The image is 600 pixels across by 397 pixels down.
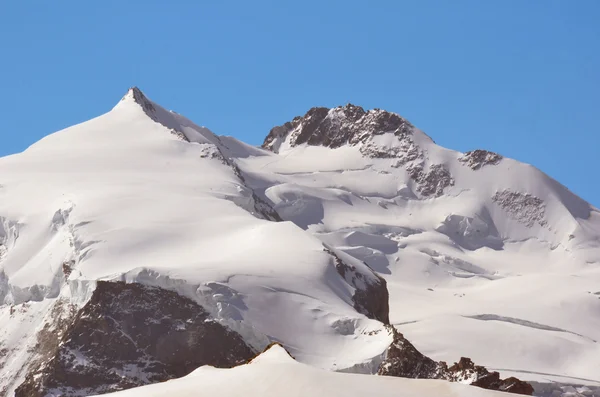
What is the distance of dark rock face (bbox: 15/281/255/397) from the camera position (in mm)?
67625

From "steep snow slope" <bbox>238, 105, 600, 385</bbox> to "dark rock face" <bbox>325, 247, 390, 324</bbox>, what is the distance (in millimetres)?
19720

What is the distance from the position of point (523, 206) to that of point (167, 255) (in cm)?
9653

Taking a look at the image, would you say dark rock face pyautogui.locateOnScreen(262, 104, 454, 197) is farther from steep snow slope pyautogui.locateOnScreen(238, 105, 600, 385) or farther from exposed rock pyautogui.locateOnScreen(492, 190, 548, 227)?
exposed rock pyautogui.locateOnScreen(492, 190, 548, 227)

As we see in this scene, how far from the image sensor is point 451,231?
532ft

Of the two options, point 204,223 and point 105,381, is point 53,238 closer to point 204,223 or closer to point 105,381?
point 204,223

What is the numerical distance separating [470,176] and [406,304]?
47.8 m

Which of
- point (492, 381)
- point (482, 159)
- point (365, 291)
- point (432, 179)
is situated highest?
point (482, 159)

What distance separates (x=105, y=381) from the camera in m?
67.2

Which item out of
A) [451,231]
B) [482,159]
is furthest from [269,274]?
[482,159]

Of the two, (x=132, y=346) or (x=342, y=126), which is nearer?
(x=132, y=346)

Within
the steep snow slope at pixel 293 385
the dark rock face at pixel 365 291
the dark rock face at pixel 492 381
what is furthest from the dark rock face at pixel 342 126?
the steep snow slope at pixel 293 385

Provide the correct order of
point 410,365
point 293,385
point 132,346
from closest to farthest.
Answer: point 293,385 → point 410,365 → point 132,346

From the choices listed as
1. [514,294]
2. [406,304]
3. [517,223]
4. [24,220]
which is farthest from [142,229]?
A: [517,223]

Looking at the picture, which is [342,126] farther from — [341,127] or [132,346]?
[132,346]
